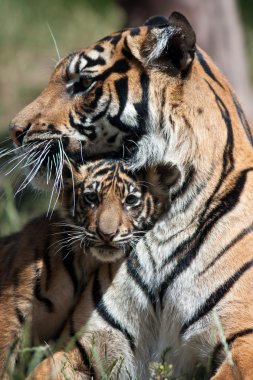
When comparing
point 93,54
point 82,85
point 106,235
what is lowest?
point 106,235

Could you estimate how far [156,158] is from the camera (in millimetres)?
4473

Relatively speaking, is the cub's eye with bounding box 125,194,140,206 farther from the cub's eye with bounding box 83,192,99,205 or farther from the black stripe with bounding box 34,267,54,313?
the black stripe with bounding box 34,267,54,313

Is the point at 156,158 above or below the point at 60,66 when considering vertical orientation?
below

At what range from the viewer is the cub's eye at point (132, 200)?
14.8 feet

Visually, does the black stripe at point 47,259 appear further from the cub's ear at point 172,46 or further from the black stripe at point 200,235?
the cub's ear at point 172,46

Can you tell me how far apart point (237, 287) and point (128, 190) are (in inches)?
23.6

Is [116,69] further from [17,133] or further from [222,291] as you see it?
[222,291]

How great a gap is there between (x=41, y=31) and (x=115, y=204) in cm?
923

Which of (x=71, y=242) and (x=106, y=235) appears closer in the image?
(x=106, y=235)

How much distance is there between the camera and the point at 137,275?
4562 millimetres

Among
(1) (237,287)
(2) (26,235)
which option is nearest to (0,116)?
(2) (26,235)

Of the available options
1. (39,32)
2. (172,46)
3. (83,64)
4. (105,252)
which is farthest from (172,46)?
(39,32)

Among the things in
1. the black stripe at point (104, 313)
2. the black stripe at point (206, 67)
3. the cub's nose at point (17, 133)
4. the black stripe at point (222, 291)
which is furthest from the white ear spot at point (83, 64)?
the black stripe at point (222, 291)

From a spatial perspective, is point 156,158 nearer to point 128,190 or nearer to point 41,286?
point 128,190
